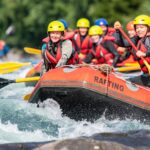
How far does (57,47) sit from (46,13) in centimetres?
2530

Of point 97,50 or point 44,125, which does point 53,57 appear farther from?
point 97,50

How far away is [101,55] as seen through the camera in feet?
43.2

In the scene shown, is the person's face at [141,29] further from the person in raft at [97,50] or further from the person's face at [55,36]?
the person in raft at [97,50]

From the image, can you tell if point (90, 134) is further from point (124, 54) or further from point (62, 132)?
point (124, 54)

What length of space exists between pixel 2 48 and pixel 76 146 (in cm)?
1498

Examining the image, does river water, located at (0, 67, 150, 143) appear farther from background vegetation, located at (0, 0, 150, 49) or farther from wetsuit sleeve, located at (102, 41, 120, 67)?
background vegetation, located at (0, 0, 150, 49)

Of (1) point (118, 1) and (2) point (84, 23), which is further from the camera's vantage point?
(1) point (118, 1)

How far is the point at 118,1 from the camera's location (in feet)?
85.3

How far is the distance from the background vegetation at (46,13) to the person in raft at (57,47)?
15818 mm

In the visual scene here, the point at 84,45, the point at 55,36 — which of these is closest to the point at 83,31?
the point at 84,45

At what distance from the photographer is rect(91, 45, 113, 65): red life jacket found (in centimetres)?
1309

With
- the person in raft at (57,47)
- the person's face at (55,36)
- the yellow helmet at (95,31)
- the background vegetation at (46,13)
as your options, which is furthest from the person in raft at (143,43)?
the background vegetation at (46,13)

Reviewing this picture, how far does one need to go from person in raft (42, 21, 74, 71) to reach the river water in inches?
32.2

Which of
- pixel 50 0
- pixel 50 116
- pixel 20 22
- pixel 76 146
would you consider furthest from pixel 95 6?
pixel 76 146
